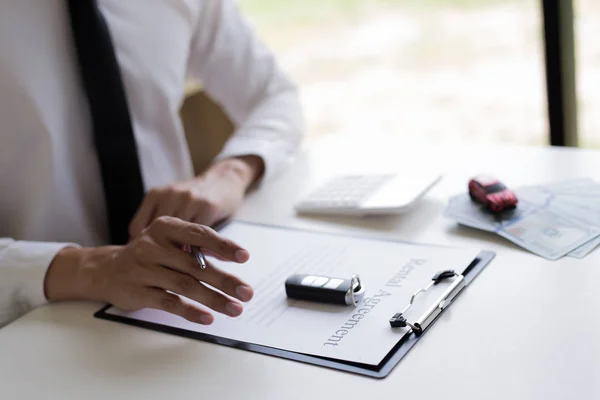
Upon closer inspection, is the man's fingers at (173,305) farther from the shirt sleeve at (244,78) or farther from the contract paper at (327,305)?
the shirt sleeve at (244,78)

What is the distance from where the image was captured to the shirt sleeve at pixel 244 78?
1365mm

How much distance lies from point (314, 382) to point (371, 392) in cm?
6

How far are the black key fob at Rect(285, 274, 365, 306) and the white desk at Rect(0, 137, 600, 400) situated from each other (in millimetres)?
105

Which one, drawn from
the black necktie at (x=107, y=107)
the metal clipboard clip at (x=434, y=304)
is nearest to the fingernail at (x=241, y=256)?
the metal clipboard clip at (x=434, y=304)

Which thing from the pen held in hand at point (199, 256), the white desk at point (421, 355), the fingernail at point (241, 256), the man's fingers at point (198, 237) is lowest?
the white desk at point (421, 355)

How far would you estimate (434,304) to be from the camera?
80 centimetres

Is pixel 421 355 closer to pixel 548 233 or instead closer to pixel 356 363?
pixel 356 363

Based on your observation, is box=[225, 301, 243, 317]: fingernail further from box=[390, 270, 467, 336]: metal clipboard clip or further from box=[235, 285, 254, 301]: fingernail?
box=[390, 270, 467, 336]: metal clipboard clip

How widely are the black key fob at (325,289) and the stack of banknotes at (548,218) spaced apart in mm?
221

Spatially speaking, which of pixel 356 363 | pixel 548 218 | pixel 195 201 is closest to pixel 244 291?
pixel 356 363

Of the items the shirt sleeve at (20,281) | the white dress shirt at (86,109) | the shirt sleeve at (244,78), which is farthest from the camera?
the shirt sleeve at (244,78)

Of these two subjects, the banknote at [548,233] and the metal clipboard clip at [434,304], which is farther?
the banknote at [548,233]

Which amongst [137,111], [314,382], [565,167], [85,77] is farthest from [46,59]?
[565,167]

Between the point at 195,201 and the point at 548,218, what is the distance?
0.50m
